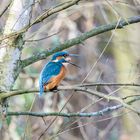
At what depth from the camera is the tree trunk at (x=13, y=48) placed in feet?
15.5

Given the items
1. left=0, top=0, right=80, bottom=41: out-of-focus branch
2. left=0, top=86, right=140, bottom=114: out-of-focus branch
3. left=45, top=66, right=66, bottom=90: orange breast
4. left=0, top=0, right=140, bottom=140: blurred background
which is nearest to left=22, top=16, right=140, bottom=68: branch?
left=45, top=66, right=66, bottom=90: orange breast

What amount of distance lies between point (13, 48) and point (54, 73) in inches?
14.8

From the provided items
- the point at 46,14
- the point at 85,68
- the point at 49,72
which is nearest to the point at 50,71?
the point at 49,72

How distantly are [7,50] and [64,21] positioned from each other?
4.01 m

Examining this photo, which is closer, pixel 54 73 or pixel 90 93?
pixel 90 93

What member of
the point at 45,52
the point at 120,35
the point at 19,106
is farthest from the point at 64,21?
the point at 45,52

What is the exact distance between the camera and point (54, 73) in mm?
4777

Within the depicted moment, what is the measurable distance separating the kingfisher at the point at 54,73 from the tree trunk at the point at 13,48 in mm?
230

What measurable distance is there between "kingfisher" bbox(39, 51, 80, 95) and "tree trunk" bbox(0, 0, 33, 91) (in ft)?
0.75

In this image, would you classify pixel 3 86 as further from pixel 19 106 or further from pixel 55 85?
pixel 19 106

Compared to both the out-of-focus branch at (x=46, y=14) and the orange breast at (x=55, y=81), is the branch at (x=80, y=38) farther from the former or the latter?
the out-of-focus branch at (x=46, y=14)

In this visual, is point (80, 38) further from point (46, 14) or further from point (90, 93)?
point (90, 93)

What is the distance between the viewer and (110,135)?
380 inches

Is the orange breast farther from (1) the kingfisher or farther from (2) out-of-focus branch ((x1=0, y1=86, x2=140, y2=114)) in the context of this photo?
(2) out-of-focus branch ((x1=0, y1=86, x2=140, y2=114))
